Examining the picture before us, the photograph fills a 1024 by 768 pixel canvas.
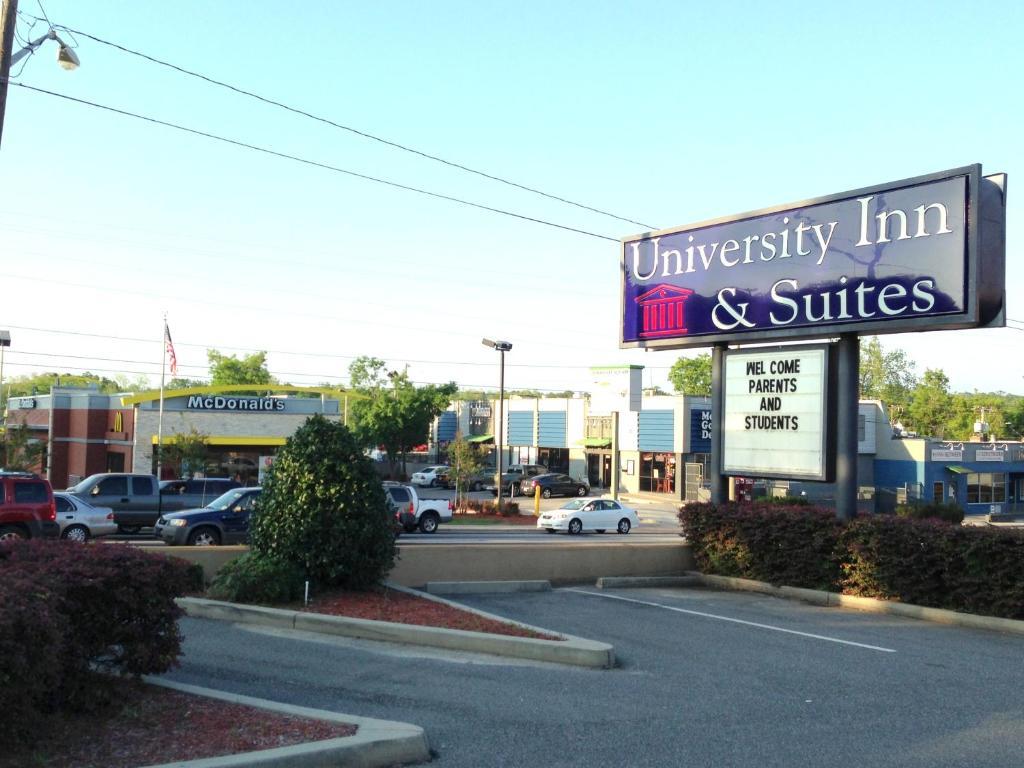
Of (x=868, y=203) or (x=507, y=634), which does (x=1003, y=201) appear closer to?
(x=868, y=203)

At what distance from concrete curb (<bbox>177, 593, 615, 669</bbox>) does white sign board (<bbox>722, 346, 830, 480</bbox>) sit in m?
7.10

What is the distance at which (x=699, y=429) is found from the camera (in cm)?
5969

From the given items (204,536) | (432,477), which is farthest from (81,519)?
(432,477)

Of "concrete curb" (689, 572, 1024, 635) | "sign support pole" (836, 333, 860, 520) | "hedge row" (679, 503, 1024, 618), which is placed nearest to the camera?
"concrete curb" (689, 572, 1024, 635)

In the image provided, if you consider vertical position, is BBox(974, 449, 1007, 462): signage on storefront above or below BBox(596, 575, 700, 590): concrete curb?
above

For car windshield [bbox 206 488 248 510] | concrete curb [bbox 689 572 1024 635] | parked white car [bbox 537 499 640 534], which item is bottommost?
parked white car [bbox 537 499 640 534]

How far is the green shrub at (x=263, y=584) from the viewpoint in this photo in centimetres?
1212

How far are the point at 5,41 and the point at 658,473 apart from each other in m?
54.1

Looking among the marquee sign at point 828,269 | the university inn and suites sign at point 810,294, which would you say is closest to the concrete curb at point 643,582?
the university inn and suites sign at point 810,294

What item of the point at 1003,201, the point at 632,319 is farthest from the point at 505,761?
the point at 632,319

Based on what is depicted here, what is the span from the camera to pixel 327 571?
41.1 feet

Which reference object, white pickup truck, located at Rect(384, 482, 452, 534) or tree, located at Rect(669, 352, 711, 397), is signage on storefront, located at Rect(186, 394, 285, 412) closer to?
white pickup truck, located at Rect(384, 482, 452, 534)

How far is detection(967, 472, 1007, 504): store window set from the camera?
60.1 metres

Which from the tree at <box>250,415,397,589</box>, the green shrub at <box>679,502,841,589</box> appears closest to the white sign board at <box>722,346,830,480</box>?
the green shrub at <box>679,502,841,589</box>
